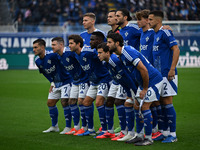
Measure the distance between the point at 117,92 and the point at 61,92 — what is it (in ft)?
5.78

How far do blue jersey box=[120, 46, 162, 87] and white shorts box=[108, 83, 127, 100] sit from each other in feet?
2.48

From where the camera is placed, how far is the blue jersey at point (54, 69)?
9.07 m

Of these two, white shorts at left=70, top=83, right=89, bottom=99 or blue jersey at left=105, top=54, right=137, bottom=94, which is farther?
white shorts at left=70, top=83, right=89, bottom=99

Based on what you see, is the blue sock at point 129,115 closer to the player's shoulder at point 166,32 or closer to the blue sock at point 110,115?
the blue sock at point 110,115

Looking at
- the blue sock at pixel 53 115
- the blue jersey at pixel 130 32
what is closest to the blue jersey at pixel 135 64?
the blue jersey at pixel 130 32

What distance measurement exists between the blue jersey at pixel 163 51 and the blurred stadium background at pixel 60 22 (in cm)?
1772

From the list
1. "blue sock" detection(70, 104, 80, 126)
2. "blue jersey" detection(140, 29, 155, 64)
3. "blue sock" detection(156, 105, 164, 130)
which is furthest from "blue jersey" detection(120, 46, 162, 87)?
"blue sock" detection(70, 104, 80, 126)

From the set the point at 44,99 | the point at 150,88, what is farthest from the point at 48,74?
the point at 44,99

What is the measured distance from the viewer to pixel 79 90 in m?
8.64

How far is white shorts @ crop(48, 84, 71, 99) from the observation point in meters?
8.97

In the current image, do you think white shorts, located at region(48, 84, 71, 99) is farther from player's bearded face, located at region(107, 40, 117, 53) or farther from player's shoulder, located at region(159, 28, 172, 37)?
player's shoulder, located at region(159, 28, 172, 37)

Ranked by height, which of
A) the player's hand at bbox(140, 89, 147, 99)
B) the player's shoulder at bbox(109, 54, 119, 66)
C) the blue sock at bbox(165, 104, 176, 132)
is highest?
the player's shoulder at bbox(109, 54, 119, 66)

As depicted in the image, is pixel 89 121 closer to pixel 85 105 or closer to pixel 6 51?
pixel 85 105

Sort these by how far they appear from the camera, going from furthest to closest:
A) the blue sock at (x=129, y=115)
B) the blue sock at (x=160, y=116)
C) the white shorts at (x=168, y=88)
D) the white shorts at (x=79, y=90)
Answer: the white shorts at (x=79, y=90), the blue sock at (x=160, y=116), the blue sock at (x=129, y=115), the white shorts at (x=168, y=88)
